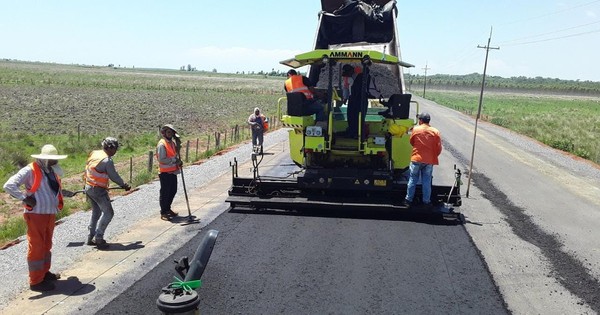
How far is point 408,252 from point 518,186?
7309mm

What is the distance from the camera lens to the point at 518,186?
13.2 m

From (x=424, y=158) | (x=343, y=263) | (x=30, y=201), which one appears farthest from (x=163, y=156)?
(x=424, y=158)

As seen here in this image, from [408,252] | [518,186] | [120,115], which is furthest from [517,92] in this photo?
[408,252]

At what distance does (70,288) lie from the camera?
5859 mm

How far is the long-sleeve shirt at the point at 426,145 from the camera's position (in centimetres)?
862

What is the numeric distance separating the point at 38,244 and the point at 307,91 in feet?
17.6

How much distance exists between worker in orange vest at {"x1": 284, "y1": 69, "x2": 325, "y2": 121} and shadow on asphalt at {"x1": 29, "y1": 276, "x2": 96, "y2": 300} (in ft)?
16.4

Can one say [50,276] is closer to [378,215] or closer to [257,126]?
[378,215]

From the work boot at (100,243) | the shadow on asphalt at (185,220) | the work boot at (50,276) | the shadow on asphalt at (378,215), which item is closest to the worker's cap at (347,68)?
the shadow on asphalt at (378,215)

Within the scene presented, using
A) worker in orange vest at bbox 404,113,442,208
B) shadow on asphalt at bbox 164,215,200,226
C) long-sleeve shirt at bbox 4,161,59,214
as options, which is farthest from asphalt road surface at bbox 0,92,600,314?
long-sleeve shirt at bbox 4,161,59,214

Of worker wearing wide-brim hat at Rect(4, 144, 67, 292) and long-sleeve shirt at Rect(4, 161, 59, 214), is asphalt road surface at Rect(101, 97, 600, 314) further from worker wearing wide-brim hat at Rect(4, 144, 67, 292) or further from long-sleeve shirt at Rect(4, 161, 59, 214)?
long-sleeve shirt at Rect(4, 161, 59, 214)

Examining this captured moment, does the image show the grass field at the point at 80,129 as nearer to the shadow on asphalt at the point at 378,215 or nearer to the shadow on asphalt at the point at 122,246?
the shadow on asphalt at the point at 122,246

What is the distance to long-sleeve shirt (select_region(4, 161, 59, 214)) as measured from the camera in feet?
19.2

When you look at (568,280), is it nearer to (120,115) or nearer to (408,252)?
(408,252)
